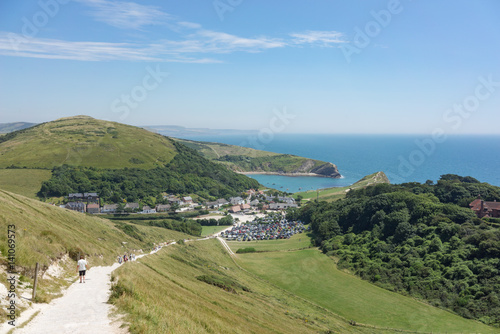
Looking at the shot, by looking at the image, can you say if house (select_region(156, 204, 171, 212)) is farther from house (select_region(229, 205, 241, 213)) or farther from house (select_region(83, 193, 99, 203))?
house (select_region(229, 205, 241, 213))

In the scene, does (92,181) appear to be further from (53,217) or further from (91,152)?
(53,217)

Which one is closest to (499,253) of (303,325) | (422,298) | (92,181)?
(422,298)

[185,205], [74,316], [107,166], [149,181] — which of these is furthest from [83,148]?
[74,316]

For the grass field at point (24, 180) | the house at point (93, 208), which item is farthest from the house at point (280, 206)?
the grass field at point (24, 180)

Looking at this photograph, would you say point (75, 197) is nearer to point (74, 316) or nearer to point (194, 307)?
point (194, 307)

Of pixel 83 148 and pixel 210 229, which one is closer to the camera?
pixel 210 229
